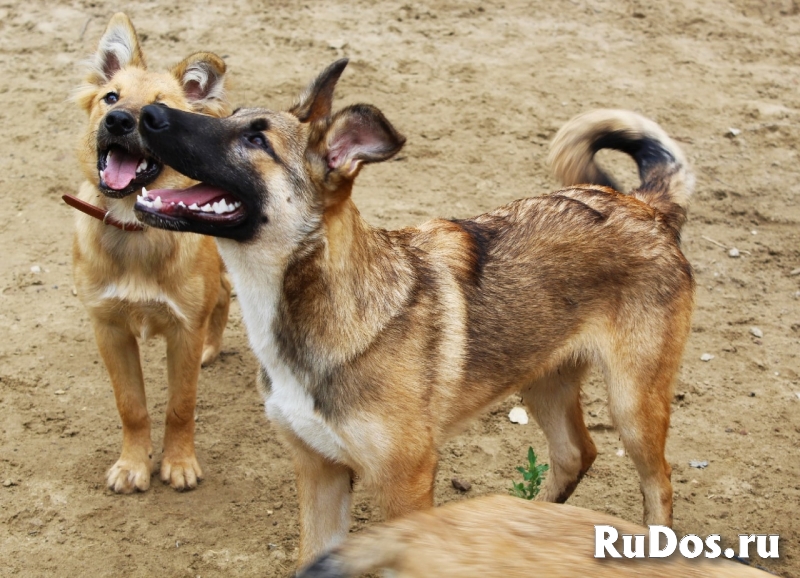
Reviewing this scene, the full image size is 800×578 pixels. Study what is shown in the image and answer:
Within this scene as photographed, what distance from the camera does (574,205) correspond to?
4020 millimetres

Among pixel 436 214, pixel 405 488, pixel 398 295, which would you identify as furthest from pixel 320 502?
pixel 436 214

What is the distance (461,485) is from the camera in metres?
4.64

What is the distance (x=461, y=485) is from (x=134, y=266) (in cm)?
190

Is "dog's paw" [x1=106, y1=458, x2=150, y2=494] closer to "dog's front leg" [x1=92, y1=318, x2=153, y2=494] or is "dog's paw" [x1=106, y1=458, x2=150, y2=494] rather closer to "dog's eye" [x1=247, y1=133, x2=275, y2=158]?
"dog's front leg" [x1=92, y1=318, x2=153, y2=494]

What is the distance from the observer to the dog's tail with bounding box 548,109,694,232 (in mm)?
4328

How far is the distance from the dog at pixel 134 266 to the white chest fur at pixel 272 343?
1.10 m

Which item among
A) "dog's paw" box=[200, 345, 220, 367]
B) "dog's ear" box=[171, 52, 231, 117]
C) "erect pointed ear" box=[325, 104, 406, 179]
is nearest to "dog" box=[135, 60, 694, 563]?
"erect pointed ear" box=[325, 104, 406, 179]

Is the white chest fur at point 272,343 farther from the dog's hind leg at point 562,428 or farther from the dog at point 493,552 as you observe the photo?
the dog's hind leg at point 562,428

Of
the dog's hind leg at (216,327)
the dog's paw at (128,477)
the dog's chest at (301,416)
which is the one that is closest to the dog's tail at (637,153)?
the dog's chest at (301,416)

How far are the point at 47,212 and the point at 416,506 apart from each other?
169 inches

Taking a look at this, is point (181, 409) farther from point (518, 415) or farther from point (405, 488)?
point (518, 415)

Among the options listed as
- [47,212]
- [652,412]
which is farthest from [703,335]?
[47,212]

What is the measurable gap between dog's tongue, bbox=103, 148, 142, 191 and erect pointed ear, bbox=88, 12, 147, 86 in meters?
0.72

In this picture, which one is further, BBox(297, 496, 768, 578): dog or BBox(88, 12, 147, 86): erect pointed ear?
BBox(88, 12, 147, 86): erect pointed ear
